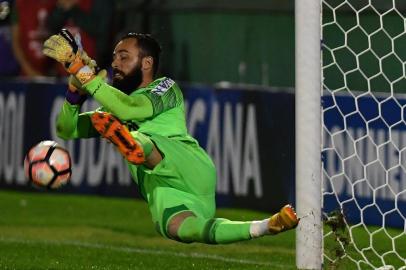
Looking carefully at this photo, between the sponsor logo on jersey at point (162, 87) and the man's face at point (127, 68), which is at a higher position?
the man's face at point (127, 68)

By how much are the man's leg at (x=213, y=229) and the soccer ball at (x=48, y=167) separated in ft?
2.23

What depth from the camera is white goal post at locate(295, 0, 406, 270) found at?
895 centimetres

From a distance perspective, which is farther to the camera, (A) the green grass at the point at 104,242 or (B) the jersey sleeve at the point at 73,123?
(A) the green grass at the point at 104,242

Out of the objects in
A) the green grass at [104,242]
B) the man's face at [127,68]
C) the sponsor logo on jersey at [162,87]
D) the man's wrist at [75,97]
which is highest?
the man's face at [127,68]

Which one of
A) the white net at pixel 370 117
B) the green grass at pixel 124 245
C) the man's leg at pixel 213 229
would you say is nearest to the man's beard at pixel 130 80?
the man's leg at pixel 213 229

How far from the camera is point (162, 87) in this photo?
8.08 m

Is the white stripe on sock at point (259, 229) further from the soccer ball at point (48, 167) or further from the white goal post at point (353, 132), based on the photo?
the white goal post at point (353, 132)

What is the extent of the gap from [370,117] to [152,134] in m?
3.81

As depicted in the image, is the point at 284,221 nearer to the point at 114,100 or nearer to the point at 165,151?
the point at 165,151

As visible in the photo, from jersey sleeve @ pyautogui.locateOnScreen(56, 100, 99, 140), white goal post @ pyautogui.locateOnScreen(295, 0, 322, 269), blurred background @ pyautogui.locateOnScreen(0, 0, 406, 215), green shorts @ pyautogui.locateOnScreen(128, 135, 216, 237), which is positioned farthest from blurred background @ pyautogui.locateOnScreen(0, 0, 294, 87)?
green shorts @ pyautogui.locateOnScreen(128, 135, 216, 237)

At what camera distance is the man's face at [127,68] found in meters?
8.20

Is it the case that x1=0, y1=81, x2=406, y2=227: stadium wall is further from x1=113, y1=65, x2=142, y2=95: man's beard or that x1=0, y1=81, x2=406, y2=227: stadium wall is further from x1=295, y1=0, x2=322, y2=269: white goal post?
x1=113, y1=65, x2=142, y2=95: man's beard

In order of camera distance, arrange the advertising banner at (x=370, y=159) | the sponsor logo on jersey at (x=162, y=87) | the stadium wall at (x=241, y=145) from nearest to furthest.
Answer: the sponsor logo on jersey at (x=162, y=87)
the advertising banner at (x=370, y=159)
the stadium wall at (x=241, y=145)

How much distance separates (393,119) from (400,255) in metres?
1.56
